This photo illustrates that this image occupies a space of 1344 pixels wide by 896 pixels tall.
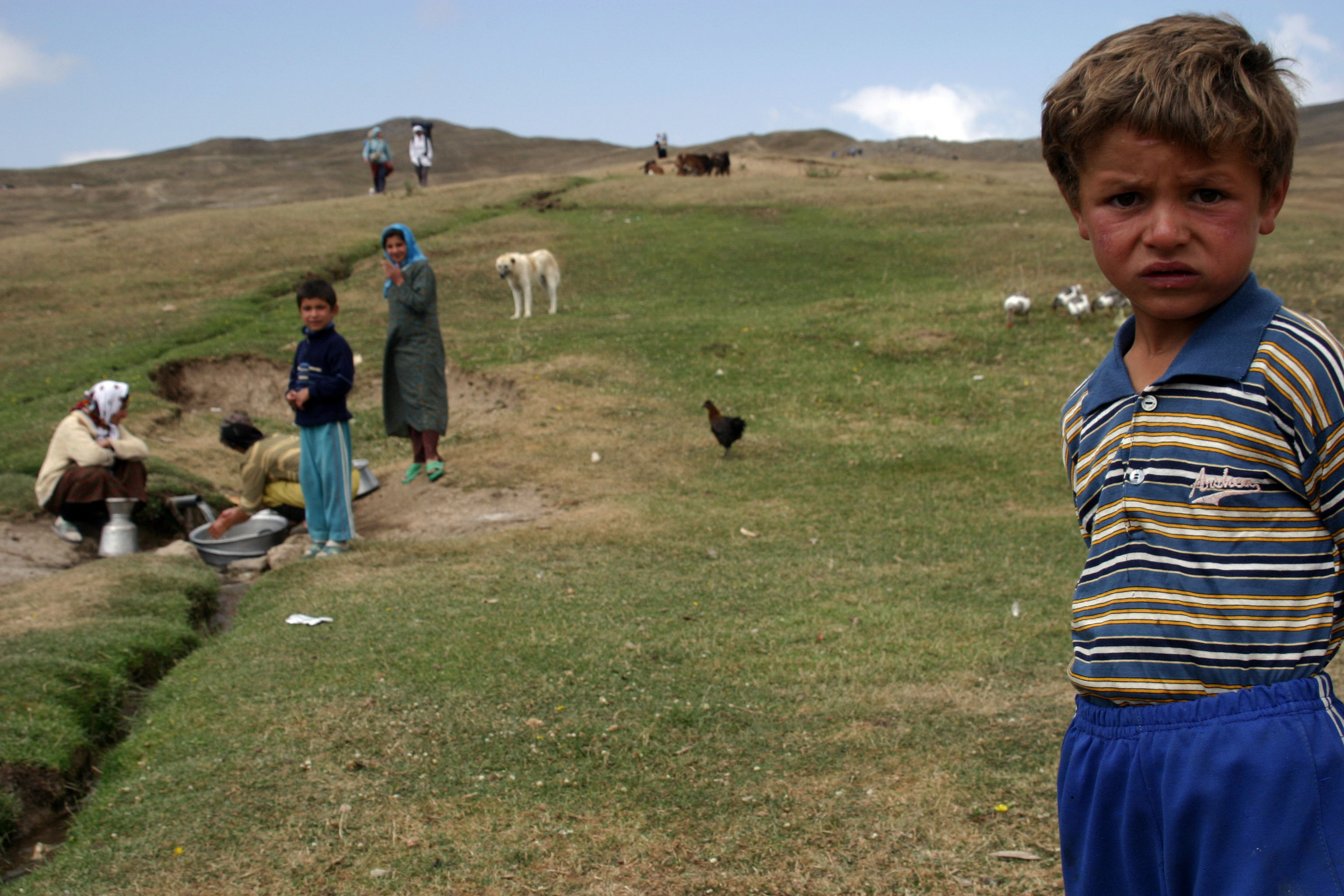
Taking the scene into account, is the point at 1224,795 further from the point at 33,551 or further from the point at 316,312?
the point at 33,551

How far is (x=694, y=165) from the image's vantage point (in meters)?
35.0

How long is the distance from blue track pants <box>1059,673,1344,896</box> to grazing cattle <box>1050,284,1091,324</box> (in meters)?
14.0

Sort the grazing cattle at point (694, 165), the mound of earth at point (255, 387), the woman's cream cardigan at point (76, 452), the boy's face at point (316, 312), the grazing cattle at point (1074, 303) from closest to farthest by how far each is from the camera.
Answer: the boy's face at point (316, 312) < the woman's cream cardigan at point (76, 452) < the mound of earth at point (255, 387) < the grazing cattle at point (1074, 303) < the grazing cattle at point (694, 165)

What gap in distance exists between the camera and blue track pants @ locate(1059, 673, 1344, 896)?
1434 millimetres

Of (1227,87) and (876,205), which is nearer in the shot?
(1227,87)

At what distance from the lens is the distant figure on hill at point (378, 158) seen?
31.8 meters

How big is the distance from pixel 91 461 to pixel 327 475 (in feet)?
8.01

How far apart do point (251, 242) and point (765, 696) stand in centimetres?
2101

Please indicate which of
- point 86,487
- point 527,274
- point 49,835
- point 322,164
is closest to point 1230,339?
point 49,835

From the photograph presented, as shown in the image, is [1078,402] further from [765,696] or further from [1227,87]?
[765,696]

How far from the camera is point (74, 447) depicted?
8703mm

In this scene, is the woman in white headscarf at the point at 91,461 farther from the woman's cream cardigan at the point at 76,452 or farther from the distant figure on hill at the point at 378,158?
the distant figure on hill at the point at 378,158

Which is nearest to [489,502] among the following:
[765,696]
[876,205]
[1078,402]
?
[765,696]

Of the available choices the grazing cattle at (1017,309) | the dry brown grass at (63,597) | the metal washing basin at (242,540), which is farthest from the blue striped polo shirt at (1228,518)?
the grazing cattle at (1017,309)
